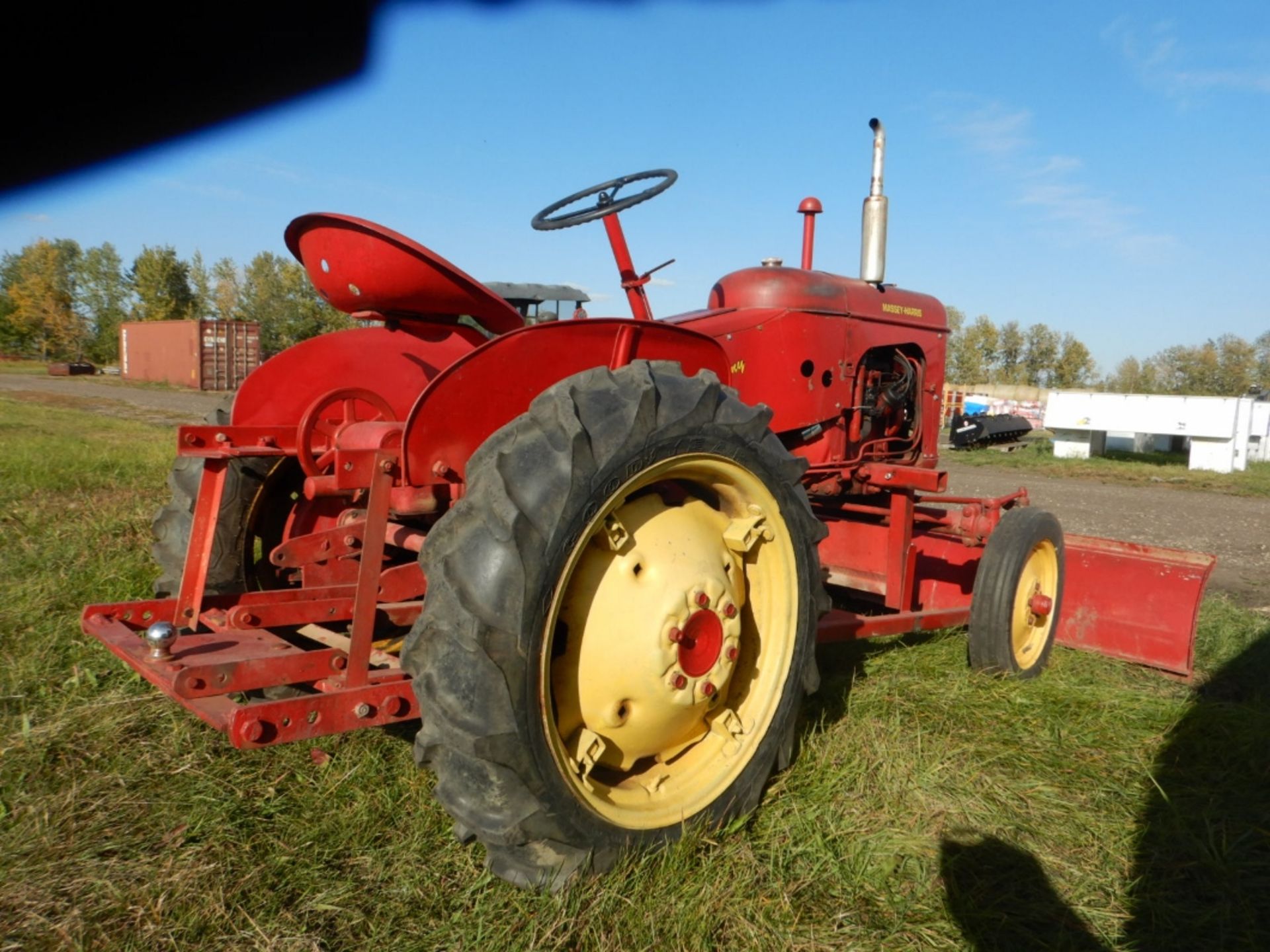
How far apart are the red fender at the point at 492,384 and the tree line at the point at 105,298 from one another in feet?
161

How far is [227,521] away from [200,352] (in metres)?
40.1

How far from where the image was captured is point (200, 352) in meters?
39.2

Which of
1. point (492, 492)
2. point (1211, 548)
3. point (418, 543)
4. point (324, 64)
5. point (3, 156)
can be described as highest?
point (324, 64)

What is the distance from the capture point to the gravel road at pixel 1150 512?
26.0ft

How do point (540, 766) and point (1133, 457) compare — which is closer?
point (540, 766)

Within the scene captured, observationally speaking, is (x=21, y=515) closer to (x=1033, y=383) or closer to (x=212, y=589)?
(x=212, y=589)

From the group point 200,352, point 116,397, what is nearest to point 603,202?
point 116,397

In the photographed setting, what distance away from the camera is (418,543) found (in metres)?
2.85

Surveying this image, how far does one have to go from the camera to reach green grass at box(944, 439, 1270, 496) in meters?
15.7

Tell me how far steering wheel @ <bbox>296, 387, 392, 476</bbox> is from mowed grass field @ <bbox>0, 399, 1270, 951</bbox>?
0.91 m

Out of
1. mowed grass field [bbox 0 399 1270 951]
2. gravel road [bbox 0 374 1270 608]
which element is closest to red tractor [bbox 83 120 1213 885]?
mowed grass field [bbox 0 399 1270 951]

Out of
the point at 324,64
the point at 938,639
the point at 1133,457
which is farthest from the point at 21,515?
the point at 1133,457

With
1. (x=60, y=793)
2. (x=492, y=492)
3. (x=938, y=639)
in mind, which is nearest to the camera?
(x=492, y=492)

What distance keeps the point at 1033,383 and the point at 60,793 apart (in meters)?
68.8
